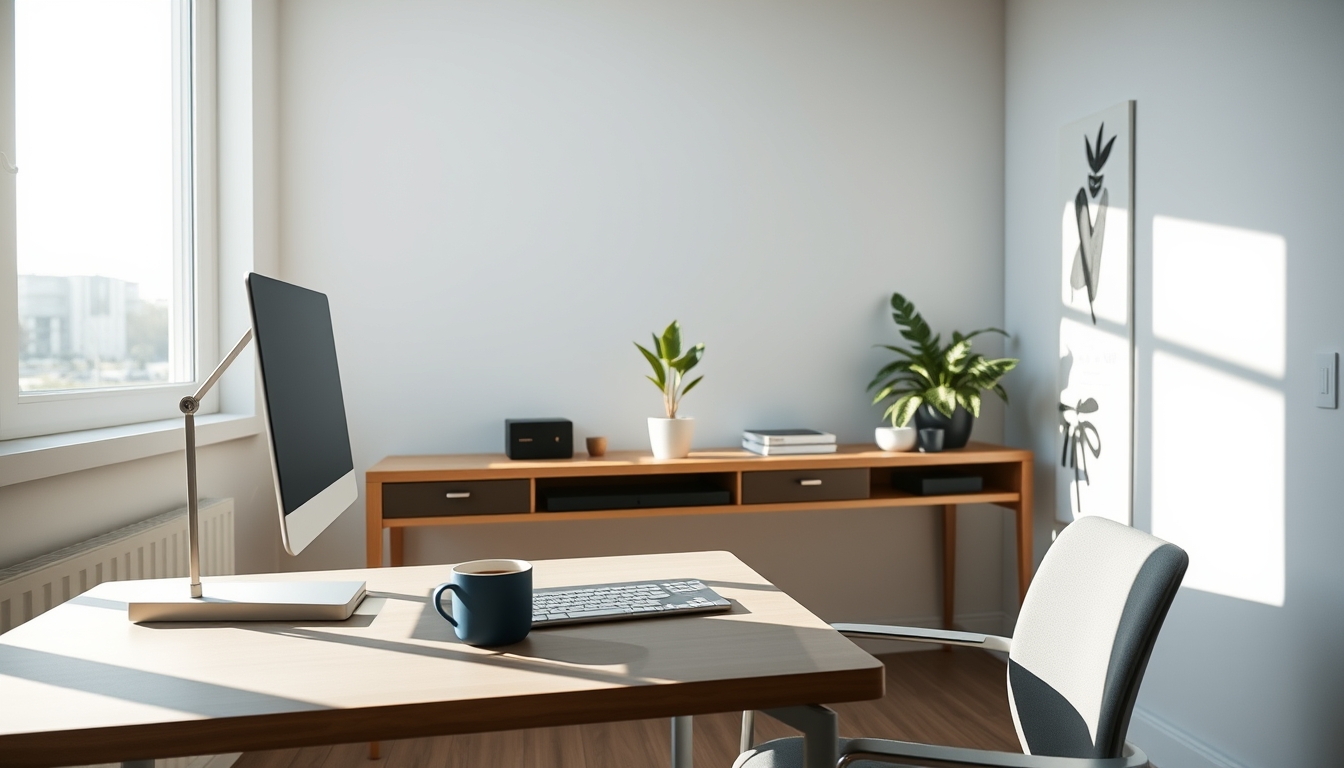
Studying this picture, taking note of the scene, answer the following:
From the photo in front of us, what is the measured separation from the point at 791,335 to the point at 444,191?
1.31m

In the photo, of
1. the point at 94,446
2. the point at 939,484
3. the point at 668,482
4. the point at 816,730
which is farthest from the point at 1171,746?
the point at 94,446

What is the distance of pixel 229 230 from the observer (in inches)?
103

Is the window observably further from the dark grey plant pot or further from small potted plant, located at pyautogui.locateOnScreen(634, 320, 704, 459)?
the dark grey plant pot

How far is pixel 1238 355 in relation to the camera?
7.16 feet

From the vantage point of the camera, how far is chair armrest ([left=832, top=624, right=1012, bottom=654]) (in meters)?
1.49

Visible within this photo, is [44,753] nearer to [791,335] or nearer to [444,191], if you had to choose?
[444,191]

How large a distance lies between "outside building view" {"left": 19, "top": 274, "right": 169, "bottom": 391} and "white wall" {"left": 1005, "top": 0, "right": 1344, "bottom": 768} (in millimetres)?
2749

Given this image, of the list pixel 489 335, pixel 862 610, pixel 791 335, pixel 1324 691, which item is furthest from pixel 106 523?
pixel 1324 691

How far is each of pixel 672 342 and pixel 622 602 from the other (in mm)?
1561

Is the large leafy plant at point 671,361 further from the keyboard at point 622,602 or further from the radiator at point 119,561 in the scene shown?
the keyboard at point 622,602

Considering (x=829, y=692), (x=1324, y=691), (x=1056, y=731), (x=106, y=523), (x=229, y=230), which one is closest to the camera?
(x=829, y=692)

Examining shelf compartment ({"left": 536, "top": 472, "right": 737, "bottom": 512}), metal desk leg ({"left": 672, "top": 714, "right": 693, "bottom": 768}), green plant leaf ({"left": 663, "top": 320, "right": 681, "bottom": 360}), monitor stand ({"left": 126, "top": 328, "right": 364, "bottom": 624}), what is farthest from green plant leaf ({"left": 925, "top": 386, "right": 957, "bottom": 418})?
monitor stand ({"left": 126, "top": 328, "right": 364, "bottom": 624})

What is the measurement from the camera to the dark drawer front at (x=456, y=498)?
250 cm

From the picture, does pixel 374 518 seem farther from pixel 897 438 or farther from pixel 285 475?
pixel 897 438
